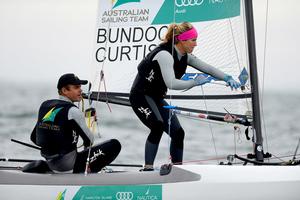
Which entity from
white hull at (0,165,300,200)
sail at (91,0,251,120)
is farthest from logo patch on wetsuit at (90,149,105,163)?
sail at (91,0,251,120)

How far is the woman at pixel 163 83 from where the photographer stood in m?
7.50

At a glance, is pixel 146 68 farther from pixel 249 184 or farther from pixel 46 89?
pixel 46 89

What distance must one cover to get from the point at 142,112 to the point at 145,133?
7397mm

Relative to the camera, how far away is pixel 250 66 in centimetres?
775

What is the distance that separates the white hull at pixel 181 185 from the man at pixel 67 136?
119mm

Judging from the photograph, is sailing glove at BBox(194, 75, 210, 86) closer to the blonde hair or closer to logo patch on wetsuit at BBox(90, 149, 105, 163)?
the blonde hair

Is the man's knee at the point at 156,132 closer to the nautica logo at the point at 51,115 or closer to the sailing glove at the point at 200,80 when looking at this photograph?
the sailing glove at the point at 200,80

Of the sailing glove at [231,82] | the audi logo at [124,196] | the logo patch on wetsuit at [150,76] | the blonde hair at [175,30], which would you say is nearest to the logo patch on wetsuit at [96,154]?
the audi logo at [124,196]


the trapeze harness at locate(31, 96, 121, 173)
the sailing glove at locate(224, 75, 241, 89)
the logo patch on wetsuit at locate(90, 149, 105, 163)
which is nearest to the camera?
the trapeze harness at locate(31, 96, 121, 173)

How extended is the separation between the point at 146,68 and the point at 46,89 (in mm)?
21224

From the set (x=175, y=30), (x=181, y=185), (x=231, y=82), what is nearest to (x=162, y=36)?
(x=175, y=30)

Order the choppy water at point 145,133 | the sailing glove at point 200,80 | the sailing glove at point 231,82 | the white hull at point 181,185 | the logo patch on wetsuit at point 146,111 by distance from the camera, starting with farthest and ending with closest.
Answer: the choppy water at point 145,133 → the sailing glove at point 231,82 → the logo patch on wetsuit at point 146,111 → the sailing glove at point 200,80 → the white hull at point 181,185

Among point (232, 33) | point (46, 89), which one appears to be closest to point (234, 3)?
point (232, 33)

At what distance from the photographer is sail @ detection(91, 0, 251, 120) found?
802 cm
